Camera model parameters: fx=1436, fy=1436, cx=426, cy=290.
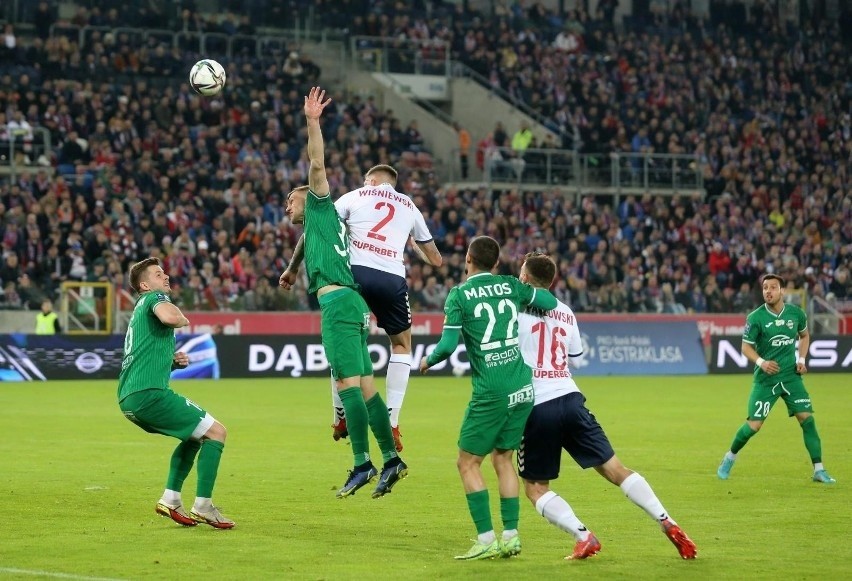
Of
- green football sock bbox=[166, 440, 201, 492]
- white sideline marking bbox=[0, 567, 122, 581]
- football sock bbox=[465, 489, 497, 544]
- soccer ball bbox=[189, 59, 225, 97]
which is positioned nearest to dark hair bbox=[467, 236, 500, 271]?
football sock bbox=[465, 489, 497, 544]

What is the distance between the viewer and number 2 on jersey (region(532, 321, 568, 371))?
970 cm

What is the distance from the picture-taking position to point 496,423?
9.34 metres

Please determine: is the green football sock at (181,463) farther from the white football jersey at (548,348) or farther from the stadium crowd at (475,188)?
the stadium crowd at (475,188)

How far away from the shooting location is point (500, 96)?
44.5 metres

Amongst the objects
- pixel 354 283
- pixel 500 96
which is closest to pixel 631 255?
pixel 500 96

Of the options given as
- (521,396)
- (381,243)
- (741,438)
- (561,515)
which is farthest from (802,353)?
(521,396)

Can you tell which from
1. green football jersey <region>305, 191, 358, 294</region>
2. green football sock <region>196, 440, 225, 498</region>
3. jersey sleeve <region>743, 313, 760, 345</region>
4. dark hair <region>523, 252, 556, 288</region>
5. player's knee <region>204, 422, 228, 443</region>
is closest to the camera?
dark hair <region>523, 252, 556, 288</region>

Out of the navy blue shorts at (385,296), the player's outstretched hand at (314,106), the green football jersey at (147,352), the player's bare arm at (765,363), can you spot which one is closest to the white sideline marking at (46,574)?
the green football jersey at (147,352)

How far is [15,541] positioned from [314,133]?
3654mm

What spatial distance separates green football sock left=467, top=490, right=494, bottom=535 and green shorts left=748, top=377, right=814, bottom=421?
6.43m

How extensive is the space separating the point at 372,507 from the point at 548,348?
3.34 meters

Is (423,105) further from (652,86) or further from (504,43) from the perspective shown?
(652,86)

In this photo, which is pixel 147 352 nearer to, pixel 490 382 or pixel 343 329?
pixel 343 329

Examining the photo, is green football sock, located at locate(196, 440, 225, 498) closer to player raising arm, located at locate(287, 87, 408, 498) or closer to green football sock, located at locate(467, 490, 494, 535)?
player raising arm, located at locate(287, 87, 408, 498)
